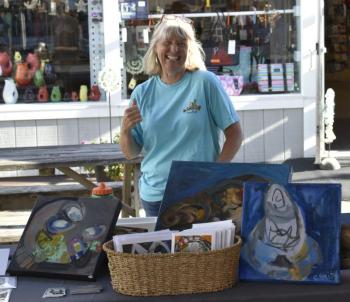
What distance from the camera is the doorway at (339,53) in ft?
41.9

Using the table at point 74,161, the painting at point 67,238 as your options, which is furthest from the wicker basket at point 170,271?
the table at point 74,161

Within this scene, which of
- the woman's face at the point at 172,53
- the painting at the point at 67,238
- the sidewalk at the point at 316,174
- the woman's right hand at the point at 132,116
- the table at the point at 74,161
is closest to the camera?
the painting at the point at 67,238

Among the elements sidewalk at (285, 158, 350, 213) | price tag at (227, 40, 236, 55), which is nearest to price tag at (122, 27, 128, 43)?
price tag at (227, 40, 236, 55)

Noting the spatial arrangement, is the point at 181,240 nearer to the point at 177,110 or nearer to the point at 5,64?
the point at 177,110

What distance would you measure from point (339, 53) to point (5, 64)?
8.63 metres

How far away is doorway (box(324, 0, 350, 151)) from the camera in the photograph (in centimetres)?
1277

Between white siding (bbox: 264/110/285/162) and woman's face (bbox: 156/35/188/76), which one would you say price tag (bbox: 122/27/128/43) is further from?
woman's face (bbox: 156/35/188/76)

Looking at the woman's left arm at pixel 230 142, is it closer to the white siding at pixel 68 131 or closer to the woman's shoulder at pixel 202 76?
the woman's shoulder at pixel 202 76

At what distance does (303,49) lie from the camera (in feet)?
25.2

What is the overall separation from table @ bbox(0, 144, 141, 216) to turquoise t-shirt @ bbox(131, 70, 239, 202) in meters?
1.91

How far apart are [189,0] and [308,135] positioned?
1733 mm

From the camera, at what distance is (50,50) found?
765cm

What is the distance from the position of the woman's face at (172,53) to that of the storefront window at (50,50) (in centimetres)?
457

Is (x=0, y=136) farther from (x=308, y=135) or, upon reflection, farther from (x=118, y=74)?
(x=308, y=135)
